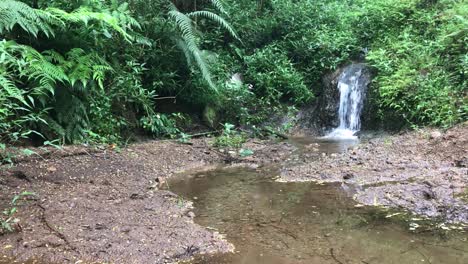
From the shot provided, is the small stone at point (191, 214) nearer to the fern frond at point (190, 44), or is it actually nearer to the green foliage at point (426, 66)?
Answer: the fern frond at point (190, 44)

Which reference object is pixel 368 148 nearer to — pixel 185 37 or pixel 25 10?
pixel 185 37

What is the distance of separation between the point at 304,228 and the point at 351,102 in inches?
233

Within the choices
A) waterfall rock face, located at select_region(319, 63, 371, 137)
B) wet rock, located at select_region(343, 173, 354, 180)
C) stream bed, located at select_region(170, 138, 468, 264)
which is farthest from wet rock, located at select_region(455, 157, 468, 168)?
waterfall rock face, located at select_region(319, 63, 371, 137)

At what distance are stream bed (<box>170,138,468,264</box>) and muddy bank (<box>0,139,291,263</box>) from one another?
0.23 meters

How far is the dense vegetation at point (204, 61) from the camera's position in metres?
5.19

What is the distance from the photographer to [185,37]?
7.51 meters

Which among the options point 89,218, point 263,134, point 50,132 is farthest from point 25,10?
point 263,134

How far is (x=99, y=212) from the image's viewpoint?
3617 mm

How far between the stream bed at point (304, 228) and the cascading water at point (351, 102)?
13.7 ft

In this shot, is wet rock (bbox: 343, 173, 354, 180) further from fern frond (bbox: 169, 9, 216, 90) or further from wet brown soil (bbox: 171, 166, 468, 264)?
fern frond (bbox: 169, 9, 216, 90)

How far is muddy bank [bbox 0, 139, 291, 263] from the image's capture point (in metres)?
3.00

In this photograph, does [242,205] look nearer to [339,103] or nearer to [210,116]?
[210,116]

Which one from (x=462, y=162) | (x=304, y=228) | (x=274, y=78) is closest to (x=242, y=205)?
(x=304, y=228)

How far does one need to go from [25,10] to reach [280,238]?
3.95m
